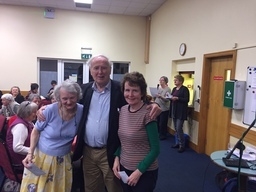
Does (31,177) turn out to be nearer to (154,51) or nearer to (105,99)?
(105,99)

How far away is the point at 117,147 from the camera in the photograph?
1604mm

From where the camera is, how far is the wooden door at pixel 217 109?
3.49 m

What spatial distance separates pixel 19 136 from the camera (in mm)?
1900

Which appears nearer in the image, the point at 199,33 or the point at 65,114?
the point at 65,114

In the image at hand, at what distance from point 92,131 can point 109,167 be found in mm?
310

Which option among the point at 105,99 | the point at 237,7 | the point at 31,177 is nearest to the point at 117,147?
the point at 105,99

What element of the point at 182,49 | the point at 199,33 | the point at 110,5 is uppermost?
the point at 110,5

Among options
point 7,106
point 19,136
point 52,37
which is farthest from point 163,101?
point 52,37

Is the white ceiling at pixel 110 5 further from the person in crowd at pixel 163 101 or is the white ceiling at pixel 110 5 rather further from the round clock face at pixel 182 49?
the person in crowd at pixel 163 101

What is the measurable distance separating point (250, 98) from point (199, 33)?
1771mm

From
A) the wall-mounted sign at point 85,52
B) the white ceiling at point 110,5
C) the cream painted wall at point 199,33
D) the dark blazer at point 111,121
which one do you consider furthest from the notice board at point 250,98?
the wall-mounted sign at point 85,52

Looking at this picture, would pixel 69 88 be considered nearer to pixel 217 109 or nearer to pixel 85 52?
pixel 217 109

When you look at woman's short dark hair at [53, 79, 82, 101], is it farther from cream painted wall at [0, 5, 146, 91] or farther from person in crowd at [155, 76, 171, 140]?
cream painted wall at [0, 5, 146, 91]

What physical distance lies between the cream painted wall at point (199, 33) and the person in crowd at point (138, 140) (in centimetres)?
221
